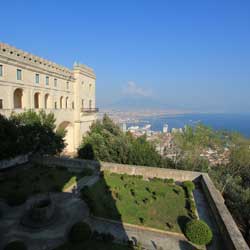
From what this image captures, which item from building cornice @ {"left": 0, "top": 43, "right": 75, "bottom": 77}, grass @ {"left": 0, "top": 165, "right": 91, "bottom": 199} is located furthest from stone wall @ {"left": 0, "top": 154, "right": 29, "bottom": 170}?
building cornice @ {"left": 0, "top": 43, "right": 75, "bottom": 77}

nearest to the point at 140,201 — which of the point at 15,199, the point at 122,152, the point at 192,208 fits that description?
the point at 192,208

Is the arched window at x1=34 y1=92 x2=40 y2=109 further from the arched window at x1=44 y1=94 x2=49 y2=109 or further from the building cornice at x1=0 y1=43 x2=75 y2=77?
the building cornice at x1=0 y1=43 x2=75 y2=77

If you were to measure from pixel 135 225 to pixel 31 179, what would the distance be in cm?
967

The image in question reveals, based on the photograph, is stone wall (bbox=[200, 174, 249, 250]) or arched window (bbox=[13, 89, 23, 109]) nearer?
stone wall (bbox=[200, 174, 249, 250])

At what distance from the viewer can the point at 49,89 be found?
29156 mm

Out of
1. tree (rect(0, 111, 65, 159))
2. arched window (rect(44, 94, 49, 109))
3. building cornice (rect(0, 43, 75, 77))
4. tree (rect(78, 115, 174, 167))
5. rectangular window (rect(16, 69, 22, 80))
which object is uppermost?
building cornice (rect(0, 43, 75, 77))

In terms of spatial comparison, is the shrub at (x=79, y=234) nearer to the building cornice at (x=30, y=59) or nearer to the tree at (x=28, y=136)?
the tree at (x=28, y=136)

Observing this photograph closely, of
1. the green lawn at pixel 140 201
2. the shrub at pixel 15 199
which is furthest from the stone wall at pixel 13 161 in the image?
the green lawn at pixel 140 201

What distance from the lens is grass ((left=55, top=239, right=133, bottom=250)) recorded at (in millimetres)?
8727

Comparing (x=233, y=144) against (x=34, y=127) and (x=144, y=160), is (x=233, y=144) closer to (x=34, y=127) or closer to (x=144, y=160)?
(x=144, y=160)

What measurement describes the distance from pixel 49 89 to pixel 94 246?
24540 millimetres

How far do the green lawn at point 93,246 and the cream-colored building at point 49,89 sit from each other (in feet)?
57.4

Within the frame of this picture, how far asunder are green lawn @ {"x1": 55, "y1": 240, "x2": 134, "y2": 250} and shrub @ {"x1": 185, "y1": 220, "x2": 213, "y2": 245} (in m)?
2.89

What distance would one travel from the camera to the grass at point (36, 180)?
14.3 metres
